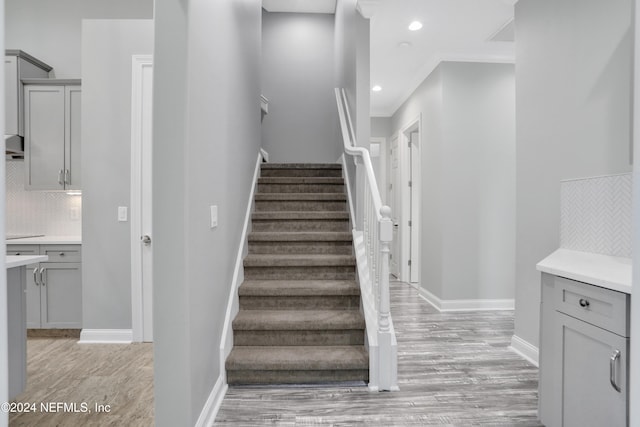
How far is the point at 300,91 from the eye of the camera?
5242 mm

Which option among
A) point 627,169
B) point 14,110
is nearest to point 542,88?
point 627,169

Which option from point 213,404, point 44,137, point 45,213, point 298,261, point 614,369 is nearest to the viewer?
point 614,369

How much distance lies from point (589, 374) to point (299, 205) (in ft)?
8.82

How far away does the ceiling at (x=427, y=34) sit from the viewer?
10.3ft

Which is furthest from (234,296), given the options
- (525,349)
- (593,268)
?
(525,349)

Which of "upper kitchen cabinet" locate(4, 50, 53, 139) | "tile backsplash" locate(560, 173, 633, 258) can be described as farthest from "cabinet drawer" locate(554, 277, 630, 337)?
"upper kitchen cabinet" locate(4, 50, 53, 139)

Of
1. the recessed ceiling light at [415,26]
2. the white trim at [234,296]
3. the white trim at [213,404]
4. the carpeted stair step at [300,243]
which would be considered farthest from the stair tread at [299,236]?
the recessed ceiling light at [415,26]

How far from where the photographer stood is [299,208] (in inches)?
145

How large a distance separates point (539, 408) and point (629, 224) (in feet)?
3.52

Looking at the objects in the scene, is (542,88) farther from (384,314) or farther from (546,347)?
(384,314)

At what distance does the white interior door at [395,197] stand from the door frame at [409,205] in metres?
0.22

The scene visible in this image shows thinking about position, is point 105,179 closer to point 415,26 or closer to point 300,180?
point 300,180

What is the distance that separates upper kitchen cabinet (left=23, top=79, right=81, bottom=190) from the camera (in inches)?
133

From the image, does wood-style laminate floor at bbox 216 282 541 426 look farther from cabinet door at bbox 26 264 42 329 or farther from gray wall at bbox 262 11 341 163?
gray wall at bbox 262 11 341 163
